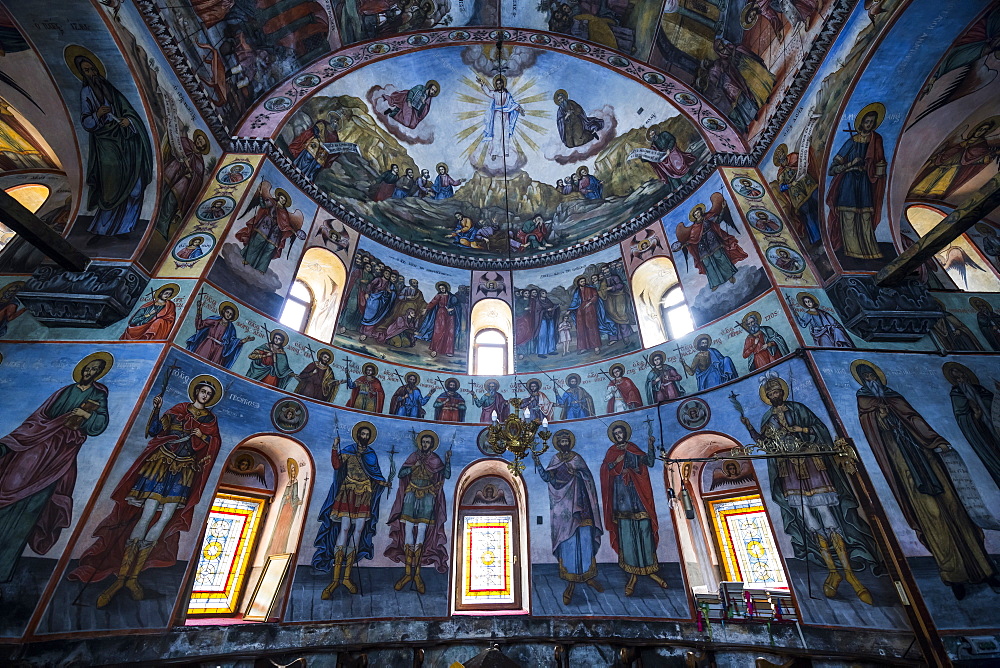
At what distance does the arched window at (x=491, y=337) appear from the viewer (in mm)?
12867

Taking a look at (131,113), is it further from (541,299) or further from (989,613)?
(989,613)

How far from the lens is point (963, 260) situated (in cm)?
1088

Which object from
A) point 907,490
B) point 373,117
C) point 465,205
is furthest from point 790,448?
point 373,117

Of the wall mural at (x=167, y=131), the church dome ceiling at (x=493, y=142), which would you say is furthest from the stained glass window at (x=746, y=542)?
the wall mural at (x=167, y=131)

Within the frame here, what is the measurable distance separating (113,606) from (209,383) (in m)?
3.46

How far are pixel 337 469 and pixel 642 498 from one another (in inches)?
251

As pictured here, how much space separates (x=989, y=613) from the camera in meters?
6.12

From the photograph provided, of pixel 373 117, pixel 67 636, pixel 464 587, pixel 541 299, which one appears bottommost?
pixel 67 636

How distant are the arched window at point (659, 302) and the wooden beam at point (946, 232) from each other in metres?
4.04

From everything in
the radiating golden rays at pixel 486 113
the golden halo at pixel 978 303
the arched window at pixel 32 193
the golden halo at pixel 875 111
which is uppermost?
the radiating golden rays at pixel 486 113

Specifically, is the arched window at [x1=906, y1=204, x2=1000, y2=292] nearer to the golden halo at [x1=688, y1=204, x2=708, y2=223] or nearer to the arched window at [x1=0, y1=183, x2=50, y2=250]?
the golden halo at [x1=688, y1=204, x2=708, y2=223]

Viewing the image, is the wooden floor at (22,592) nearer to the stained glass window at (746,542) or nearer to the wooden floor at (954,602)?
the stained glass window at (746,542)

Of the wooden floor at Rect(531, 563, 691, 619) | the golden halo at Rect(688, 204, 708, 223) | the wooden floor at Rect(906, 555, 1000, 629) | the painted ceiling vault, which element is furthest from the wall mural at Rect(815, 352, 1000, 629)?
the painted ceiling vault

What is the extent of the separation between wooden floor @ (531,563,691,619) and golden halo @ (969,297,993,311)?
7903mm
